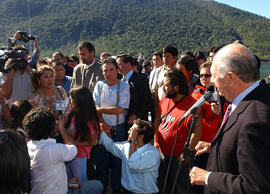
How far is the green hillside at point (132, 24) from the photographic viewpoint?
57.7 m

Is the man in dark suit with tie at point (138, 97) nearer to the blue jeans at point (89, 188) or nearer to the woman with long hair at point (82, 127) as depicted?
the woman with long hair at point (82, 127)

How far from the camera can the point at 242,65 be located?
138cm

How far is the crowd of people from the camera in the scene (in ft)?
4.16

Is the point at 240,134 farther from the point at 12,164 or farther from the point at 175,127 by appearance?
the point at 175,127

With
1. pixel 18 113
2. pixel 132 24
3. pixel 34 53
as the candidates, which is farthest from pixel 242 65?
pixel 132 24

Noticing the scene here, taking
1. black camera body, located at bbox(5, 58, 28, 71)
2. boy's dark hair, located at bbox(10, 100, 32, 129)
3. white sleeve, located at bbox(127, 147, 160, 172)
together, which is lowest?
white sleeve, located at bbox(127, 147, 160, 172)

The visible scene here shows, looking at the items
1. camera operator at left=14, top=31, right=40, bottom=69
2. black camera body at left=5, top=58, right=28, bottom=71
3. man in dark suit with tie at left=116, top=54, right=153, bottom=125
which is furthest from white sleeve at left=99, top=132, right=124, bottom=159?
camera operator at left=14, top=31, right=40, bottom=69

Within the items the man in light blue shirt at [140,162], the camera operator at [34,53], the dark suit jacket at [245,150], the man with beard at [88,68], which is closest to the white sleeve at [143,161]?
the man in light blue shirt at [140,162]

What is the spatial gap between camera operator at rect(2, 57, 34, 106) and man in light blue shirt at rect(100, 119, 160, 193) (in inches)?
70.1

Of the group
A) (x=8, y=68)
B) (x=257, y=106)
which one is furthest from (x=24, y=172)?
(x=8, y=68)

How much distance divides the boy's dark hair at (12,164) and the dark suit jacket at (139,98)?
2501 mm

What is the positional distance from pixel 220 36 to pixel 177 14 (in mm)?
17795

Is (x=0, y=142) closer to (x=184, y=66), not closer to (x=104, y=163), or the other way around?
(x=104, y=163)

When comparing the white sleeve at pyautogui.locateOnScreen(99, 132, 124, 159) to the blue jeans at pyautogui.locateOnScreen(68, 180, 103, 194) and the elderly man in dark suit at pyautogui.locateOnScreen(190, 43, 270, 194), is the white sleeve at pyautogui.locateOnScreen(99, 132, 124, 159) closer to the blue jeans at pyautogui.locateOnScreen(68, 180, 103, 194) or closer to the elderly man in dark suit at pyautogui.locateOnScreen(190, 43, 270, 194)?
the blue jeans at pyautogui.locateOnScreen(68, 180, 103, 194)
